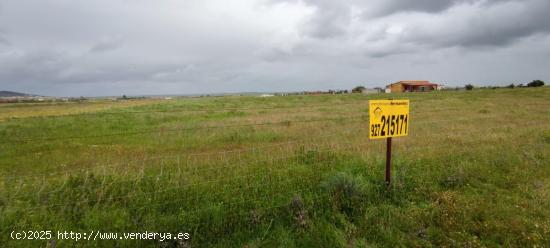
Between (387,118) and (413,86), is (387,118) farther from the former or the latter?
(413,86)

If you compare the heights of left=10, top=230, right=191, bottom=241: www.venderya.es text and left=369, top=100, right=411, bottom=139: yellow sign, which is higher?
left=369, top=100, right=411, bottom=139: yellow sign

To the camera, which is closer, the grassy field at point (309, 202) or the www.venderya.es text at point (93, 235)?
the www.venderya.es text at point (93, 235)

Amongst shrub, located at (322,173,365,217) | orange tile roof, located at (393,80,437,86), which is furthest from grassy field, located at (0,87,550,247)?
orange tile roof, located at (393,80,437,86)

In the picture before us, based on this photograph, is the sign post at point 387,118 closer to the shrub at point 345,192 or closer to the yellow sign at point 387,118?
the yellow sign at point 387,118

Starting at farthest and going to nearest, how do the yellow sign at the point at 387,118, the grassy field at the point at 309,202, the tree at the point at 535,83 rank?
the tree at the point at 535,83, the yellow sign at the point at 387,118, the grassy field at the point at 309,202

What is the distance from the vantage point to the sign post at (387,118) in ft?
16.4

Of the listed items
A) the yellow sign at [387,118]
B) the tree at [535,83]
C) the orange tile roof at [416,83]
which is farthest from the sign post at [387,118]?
the orange tile roof at [416,83]

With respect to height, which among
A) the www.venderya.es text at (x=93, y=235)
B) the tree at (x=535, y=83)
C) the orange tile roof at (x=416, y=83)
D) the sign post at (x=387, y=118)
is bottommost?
the www.venderya.es text at (x=93, y=235)

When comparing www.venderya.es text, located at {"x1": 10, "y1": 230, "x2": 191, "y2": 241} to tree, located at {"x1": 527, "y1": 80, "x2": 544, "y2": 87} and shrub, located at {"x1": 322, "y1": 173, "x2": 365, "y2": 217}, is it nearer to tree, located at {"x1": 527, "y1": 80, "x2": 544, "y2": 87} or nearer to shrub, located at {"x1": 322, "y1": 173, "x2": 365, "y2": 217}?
shrub, located at {"x1": 322, "y1": 173, "x2": 365, "y2": 217}

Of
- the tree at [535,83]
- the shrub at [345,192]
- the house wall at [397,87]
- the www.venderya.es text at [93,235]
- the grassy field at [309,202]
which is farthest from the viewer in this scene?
the house wall at [397,87]

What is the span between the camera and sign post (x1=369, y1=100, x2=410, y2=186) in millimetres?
5004

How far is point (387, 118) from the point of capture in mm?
5160

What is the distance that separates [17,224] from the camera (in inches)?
158

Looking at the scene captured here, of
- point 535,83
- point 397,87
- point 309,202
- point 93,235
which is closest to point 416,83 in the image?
point 397,87
